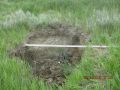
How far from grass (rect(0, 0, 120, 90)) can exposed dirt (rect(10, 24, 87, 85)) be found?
0.15m

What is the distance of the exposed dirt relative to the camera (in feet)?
13.2

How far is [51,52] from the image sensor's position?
4527 mm

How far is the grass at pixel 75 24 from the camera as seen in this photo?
3072 mm

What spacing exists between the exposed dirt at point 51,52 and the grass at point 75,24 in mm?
152

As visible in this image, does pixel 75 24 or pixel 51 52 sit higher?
pixel 75 24

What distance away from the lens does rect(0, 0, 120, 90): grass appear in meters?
3.07

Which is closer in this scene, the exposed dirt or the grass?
the grass

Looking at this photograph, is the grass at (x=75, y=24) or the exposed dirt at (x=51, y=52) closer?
the grass at (x=75, y=24)

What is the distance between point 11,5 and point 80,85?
15.9 feet

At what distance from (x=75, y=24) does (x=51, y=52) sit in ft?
2.90

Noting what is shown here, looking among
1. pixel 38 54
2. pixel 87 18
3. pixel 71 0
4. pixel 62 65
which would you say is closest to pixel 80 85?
pixel 62 65

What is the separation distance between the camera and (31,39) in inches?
198

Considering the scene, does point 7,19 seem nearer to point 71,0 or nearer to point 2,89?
point 71,0

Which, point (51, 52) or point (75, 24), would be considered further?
point (75, 24)
